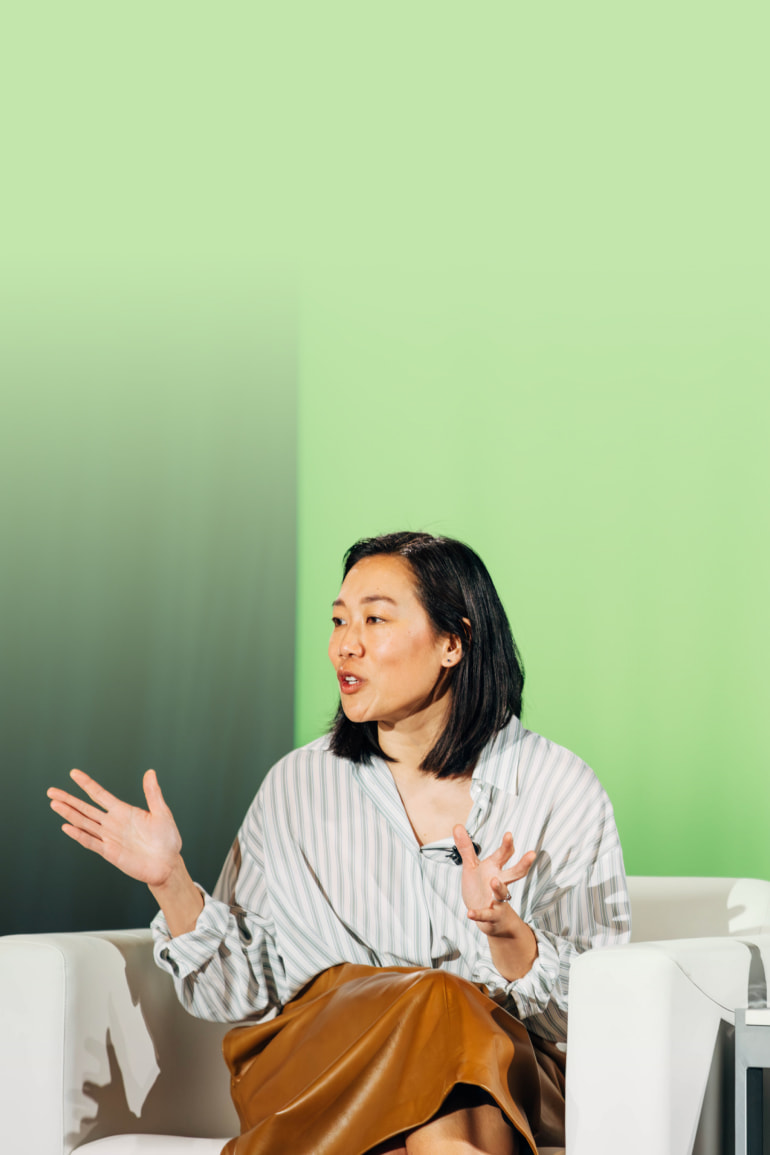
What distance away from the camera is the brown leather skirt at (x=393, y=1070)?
151 cm

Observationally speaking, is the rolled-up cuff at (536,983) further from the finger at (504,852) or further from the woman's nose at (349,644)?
the woman's nose at (349,644)

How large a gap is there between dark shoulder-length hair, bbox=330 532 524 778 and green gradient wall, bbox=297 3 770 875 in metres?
0.88

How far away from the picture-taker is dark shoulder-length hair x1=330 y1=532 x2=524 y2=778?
1.98m

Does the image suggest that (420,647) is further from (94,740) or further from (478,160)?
(478,160)

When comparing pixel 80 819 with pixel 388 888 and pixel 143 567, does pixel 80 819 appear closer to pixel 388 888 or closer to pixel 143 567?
pixel 388 888

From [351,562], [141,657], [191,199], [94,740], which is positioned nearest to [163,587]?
[141,657]

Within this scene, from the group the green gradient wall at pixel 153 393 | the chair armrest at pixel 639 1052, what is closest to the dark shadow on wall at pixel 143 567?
the green gradient wall at pixel 153 393

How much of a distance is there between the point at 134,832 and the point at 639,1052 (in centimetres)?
75

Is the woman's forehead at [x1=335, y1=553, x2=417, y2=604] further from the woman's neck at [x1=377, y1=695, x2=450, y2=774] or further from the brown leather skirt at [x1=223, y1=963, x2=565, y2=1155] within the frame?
the brown leather skirt at [x1=223, y1=963, x2=565, y2=1155]

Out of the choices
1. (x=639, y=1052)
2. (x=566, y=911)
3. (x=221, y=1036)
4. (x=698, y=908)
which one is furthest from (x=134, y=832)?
(x=698, y=908)

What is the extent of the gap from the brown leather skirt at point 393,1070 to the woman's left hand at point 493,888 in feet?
0.26

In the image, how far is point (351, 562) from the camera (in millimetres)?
2082

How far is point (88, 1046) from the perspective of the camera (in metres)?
1.77

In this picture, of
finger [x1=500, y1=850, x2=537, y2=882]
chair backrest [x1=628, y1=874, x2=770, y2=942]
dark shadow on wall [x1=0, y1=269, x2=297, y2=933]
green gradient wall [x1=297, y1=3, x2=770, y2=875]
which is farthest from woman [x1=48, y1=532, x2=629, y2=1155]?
dark shadow on wall [x1=0, y1=269, x2=297, y2=933]
